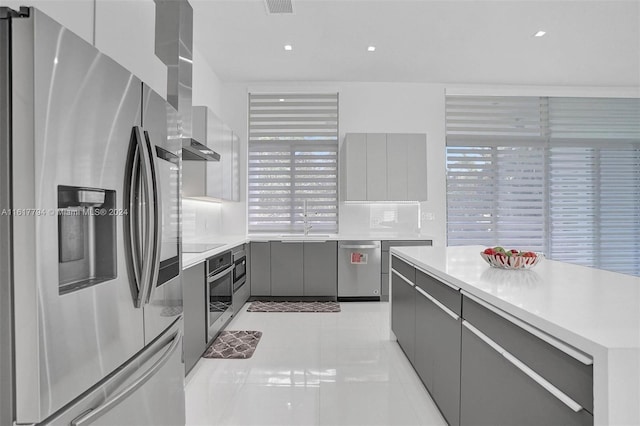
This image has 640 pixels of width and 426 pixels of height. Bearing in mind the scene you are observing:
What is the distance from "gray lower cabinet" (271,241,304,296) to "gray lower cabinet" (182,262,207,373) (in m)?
1.87

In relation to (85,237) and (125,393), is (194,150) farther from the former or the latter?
(125,393)

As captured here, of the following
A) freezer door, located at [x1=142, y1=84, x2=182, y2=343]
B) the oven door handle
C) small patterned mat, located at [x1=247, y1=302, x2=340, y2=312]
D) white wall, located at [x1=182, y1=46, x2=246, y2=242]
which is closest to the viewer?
freezer door, located at [x1=142, y1=84, x2=182, y2=343]

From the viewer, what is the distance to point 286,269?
475cm

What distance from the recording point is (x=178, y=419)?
1759 mm

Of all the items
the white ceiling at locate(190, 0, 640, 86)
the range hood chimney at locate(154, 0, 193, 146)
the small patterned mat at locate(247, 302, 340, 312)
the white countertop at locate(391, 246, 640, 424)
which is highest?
the white ceiling at locate(190, 0, 640, 86)

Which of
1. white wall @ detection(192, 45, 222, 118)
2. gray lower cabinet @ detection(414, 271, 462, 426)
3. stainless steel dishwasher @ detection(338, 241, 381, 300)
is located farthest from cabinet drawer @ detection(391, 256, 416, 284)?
white wall @ detection(192, 45, 222, 118)

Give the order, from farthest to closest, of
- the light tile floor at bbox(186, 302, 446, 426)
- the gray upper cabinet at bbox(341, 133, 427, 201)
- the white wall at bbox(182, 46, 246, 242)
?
the gray upper cabinet at bbox(341, 133, 427, 201), the white wall at bbox(182, 46, 246, 242), the light tile floor at bbox(186, 302, 446, 426)

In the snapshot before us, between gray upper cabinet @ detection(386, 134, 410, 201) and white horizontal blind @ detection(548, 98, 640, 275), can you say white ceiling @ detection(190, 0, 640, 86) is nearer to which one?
white horizontal blind @ detection(548, 98, 640, 275)

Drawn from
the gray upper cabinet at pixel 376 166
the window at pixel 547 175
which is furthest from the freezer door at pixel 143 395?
the window at pixel 547 175

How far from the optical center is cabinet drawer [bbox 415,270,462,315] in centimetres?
173

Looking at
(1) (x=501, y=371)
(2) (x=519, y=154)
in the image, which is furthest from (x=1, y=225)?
(2) (x=519, y=154)

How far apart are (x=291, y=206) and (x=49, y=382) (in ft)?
14.4

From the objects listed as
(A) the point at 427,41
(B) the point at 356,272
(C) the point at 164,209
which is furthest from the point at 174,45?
(B) the point at 356,272

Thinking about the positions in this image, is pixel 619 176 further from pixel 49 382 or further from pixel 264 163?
pixel 49 382
